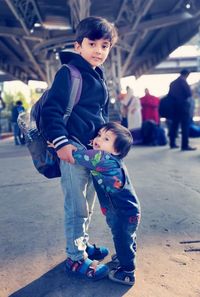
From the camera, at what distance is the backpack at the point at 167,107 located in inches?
312

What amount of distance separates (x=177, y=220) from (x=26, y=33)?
1731 cm

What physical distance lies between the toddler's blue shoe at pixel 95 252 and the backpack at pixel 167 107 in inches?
240

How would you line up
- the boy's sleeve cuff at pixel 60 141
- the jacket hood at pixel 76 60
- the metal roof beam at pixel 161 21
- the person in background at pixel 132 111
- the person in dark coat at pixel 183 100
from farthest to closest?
the metal roof beam at pixel 161 21 < the person in background at pixel 132 111 < the person in dark coat at pixel 183 100 < the jacket hood at pixel 76 60 < the boy's sleeve cuff at pixel 60 141

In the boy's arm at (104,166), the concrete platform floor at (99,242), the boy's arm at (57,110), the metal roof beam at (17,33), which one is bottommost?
the concrete platform floor at (99,242)

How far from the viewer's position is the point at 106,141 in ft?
6.47

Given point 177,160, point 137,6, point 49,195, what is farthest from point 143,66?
point 49,195

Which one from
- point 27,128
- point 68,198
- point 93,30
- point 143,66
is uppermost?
point 143,66

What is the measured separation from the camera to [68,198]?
6.76ft

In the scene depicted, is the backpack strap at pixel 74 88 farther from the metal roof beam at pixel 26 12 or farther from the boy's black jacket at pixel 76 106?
the metal roof beam at pixel 26 12

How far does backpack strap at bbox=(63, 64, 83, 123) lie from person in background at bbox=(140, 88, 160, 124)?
27.8 ft

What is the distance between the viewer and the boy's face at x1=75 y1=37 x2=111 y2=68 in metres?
1.98

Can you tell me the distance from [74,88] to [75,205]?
0.72 metres

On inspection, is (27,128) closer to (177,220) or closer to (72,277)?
(72,277)

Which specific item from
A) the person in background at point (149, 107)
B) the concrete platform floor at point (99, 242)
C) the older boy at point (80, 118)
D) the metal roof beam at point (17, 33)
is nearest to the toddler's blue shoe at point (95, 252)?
the concrete platform floor at point (99, 242)
